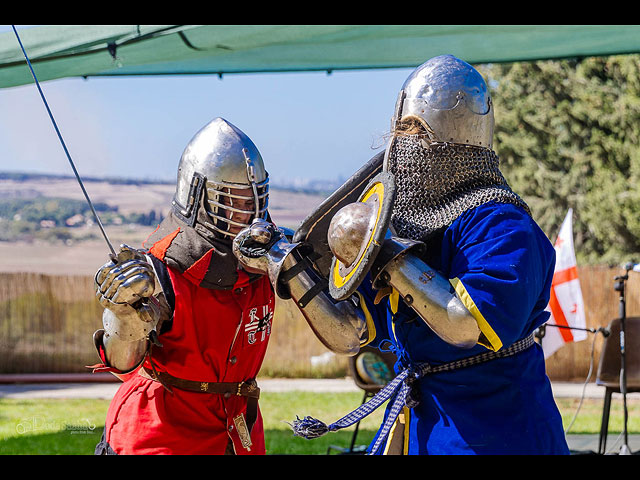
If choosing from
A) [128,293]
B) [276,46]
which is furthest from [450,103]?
[276,46]

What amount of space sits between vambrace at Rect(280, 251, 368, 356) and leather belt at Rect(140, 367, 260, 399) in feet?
2.25

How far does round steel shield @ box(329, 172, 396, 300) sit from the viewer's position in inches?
85.9

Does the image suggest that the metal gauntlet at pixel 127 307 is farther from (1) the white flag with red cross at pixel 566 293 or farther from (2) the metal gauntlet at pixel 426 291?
(1) the white flag with red cross at pixel 566 293

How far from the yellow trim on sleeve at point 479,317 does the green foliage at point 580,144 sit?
14932mm

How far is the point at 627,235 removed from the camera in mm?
17672

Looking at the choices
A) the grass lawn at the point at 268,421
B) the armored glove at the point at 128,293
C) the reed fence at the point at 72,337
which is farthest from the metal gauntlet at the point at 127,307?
the reed fence at the point at 72,337

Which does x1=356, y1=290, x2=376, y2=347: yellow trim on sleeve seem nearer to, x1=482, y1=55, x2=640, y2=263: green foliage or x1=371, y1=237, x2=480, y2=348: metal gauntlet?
x1=371, y1=237, x2=480, y2=348: metal gauntlet

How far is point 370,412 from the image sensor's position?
2.56 metres

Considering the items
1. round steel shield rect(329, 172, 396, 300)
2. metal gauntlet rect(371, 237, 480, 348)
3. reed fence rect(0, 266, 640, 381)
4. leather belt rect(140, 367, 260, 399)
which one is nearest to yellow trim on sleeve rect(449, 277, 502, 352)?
metal gauntlet rect(371, 237, 480, 348)

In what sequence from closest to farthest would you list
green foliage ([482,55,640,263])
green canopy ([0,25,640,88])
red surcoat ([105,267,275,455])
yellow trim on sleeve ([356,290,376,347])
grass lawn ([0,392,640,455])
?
yellow trim on sleeve ([356,290,376,347]), red surcoat ([105,267,275,455]), green canopy ([0,25,640,88]), grass lawn ([0,392,640,455]), green foliage ([482,55,640,263])

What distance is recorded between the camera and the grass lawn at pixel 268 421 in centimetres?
655

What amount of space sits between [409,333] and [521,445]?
1.57 ft

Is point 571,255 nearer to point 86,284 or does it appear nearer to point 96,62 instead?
point 96,62
